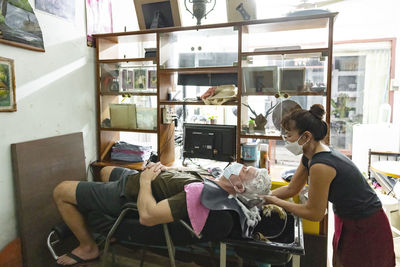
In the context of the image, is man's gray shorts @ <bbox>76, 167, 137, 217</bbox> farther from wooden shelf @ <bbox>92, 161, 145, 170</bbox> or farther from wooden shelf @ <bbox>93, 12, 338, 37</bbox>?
wooden shelf @ <bbox>93, 12, 338, 37</bbox>

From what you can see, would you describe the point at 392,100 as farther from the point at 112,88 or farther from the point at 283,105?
the point at 112,88

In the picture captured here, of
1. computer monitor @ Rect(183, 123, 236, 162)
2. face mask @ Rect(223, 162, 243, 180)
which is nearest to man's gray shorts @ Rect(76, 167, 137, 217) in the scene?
face mask @ Rect(223, 162, 243, 180)

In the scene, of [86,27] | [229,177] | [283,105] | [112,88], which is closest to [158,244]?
[229,177]

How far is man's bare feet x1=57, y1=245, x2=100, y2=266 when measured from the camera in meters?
1.97

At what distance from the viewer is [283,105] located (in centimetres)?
243

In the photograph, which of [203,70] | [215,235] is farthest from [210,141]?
[215,235]

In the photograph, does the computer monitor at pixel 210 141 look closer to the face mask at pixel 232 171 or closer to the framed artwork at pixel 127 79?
the framed artwork at pixel 127 79

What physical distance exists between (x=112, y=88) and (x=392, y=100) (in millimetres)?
4342

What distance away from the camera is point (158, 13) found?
8.81 ft

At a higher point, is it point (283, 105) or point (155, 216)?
point (283, 105)

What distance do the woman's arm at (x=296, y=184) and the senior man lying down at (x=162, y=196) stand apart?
30cm

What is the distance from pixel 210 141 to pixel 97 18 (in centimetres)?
168

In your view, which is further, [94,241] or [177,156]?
[177,156]

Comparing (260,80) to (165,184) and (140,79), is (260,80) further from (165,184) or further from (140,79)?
(165,184)
